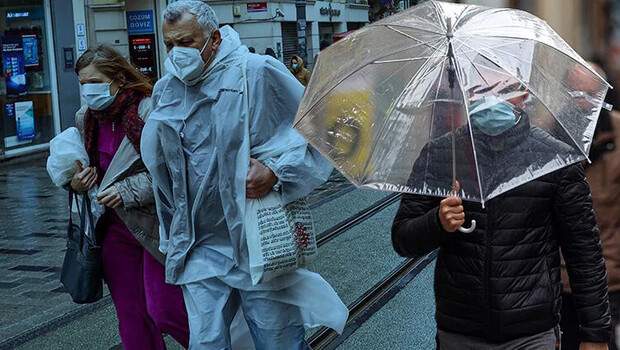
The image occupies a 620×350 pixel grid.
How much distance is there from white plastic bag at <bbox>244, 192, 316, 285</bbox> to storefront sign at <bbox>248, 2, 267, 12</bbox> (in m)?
25.1

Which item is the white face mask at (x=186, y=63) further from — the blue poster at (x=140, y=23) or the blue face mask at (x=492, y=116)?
the blue poster at (x=140, y=23)

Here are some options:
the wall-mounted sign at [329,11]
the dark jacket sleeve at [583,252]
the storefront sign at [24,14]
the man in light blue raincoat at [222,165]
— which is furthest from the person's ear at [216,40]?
the wall-mounted sign at [329,11]

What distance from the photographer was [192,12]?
3.37 meters

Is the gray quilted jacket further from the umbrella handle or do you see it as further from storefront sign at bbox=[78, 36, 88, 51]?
storefront sign at bbox=[78, 36, 88, 51]

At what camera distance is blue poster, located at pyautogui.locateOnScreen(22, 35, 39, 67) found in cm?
1620

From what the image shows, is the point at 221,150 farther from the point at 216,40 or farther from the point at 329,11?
the point at 329,11

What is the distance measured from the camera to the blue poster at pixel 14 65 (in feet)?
51.1

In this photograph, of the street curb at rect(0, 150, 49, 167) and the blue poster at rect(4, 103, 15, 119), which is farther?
the blue poster at rect(4, 103, 15, 119)

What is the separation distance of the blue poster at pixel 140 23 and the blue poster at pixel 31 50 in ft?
17.6

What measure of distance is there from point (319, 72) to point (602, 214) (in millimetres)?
1200

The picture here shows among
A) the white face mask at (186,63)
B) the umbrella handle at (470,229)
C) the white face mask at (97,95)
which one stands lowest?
the umbrella handle at (470,229)

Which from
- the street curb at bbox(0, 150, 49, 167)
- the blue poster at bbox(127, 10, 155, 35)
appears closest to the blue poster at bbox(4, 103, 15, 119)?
the street curb at bbox(0, 150, 49, 167)

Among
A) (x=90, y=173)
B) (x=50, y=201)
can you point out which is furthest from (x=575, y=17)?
(x=50, y=201)

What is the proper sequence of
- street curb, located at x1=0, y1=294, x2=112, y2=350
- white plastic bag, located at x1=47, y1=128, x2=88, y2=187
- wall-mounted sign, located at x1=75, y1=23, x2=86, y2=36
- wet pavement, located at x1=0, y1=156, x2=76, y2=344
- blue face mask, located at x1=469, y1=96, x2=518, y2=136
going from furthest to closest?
wall-mounted sign, located at x1=75, y1=23, x2=86, y2=36 → wet pavement, located at x1=0, y1=156, x2=76, y2=344 → street curb, located at x1=0, y1=294, x2=112, y2=350 → white plastic bag, located at x1=47, y1=128, x2=88, y2=187 → blue face mask, located at x1=469, y1=96, x2=518, y2=136
